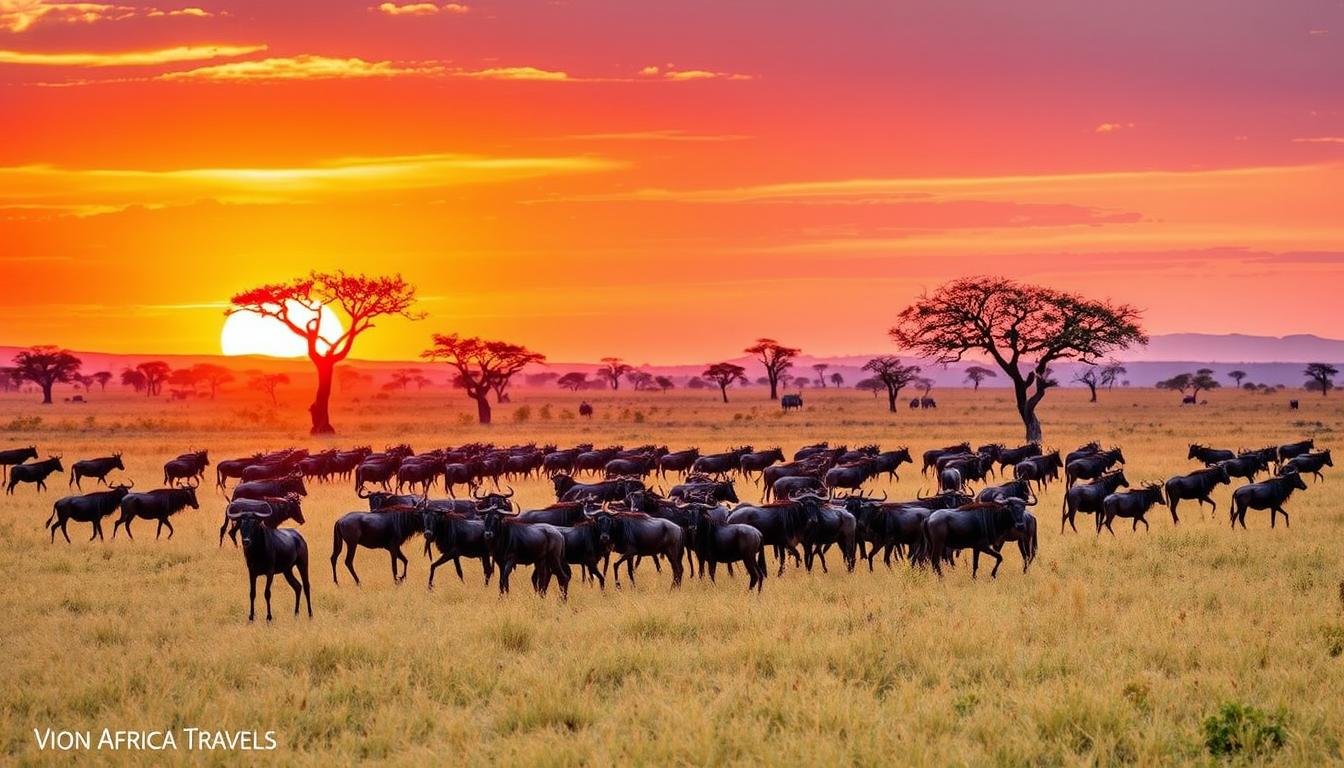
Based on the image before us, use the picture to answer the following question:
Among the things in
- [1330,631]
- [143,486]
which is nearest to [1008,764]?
[1330,631]

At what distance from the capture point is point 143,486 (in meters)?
33.1

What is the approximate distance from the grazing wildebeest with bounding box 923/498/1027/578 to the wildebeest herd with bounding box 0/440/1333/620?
0.02m

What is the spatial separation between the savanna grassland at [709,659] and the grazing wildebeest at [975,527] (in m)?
0.63

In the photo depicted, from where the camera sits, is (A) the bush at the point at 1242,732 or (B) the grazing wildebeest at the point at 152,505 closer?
(A) the bush at the point at 1242,732

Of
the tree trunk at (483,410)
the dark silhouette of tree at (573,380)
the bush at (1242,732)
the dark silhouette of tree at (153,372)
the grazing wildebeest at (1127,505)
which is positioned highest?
the dark silhouette of tree at (153,372)

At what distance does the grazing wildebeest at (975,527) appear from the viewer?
17.8 m

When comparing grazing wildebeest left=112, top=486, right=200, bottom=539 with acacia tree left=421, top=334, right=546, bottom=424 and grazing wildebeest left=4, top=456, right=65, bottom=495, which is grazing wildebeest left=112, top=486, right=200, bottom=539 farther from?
acacia tree left=421, top=334, right=546, bottom=424

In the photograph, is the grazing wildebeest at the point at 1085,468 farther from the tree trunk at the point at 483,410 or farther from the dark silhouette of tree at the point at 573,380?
the dark silhouette of tree at the point at 573,380

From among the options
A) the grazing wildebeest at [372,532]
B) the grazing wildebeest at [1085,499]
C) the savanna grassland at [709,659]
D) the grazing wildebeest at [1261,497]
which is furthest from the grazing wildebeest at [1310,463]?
the grazing wildebeest at [372,532]

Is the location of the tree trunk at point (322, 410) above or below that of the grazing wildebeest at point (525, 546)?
above

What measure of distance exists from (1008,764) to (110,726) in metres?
8.40

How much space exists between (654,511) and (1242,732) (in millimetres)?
11326

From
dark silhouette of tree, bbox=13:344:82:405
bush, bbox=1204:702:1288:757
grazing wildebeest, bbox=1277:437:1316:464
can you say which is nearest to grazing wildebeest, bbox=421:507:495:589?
bush, bbox=1204:702:1288:757

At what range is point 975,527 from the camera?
58.5 feet
